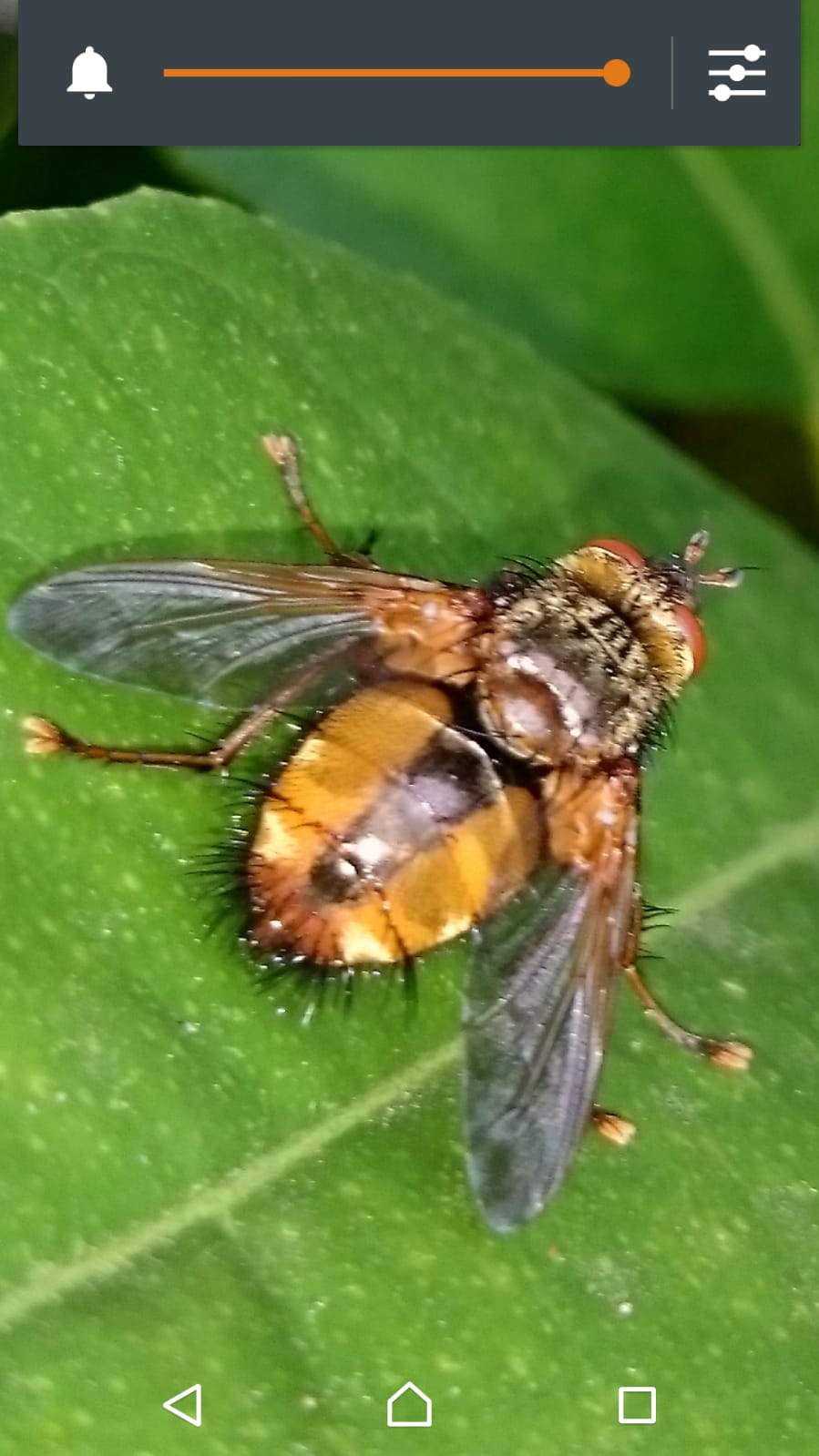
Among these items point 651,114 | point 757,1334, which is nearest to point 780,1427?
point 757,1334

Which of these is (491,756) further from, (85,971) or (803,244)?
(803,244)

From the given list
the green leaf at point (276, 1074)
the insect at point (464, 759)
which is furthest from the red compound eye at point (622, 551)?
the green leaf at point (276, 1074)

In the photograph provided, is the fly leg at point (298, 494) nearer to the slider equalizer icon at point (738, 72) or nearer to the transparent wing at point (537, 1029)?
the transparent wing at point (537, 1029)

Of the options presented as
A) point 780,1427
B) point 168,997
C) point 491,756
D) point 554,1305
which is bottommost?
point 780,1427

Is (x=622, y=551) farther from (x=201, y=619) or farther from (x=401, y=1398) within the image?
(x=401, y=1398)

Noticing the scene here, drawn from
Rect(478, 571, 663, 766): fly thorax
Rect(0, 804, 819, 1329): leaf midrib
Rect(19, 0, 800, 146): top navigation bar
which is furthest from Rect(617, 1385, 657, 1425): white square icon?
Rect(19, 0, 800, 146): top navigation bar

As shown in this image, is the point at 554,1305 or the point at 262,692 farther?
the point at 262,692

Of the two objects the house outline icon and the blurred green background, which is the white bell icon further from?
the house outline icon
